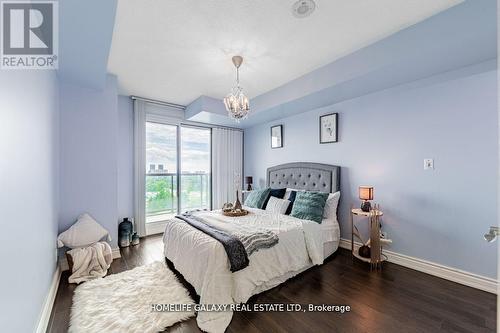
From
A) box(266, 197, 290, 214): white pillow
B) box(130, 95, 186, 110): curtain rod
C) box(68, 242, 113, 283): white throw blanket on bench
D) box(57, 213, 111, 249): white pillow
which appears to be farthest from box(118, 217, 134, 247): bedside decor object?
box(266, 197, 290, 214): white pillow

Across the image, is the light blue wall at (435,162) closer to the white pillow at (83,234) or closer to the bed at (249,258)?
the bed at (249,258)

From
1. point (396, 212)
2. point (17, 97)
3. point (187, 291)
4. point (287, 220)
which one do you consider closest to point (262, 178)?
point (287, 220)

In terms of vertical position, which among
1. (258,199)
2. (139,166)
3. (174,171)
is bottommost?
(258,199)

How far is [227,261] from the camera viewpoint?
186 cm

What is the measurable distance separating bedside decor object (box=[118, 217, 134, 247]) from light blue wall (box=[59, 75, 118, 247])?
38cm

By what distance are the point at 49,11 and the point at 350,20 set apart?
2571mm

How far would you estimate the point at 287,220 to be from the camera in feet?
8.92

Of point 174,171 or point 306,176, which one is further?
point 174,171

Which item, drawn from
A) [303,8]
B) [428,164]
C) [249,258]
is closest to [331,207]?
[428,164]

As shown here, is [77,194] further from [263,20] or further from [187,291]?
[263,20]

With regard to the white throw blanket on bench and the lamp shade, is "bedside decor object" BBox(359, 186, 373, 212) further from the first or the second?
the white throw blanket on bench

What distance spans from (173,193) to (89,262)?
213 cm

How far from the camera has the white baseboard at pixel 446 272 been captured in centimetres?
210

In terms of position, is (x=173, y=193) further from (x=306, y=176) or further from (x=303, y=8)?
(x=303, y=8)
